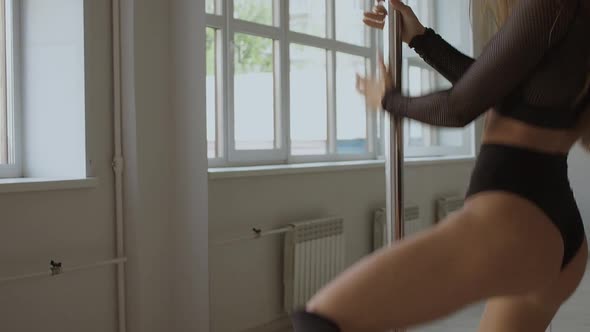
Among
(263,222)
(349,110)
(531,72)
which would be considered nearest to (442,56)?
(531,72)

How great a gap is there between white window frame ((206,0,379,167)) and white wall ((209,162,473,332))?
177mm

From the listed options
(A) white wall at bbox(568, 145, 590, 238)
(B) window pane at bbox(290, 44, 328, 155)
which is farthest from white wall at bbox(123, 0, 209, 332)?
(A) white wall at bbox(568, 145, 590, 238)

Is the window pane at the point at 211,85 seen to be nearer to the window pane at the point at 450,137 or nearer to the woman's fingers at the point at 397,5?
the woman's fingers at the point at 397,5

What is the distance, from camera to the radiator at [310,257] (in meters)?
3.58

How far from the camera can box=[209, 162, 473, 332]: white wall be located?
10.5ft

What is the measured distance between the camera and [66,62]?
2.78 metres

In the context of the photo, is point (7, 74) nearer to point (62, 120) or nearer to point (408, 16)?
point (62, 120)

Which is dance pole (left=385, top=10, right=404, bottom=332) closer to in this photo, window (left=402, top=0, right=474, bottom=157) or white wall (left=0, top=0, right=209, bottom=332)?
white wall (left=0, top=0, right=209, bottom=332)

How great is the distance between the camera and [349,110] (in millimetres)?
4543

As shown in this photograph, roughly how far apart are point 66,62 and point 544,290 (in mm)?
2035

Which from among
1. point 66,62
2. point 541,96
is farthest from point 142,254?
point 541,96

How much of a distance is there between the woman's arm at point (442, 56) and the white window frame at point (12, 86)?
1.85 m

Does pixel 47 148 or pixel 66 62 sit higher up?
pixel 66 62

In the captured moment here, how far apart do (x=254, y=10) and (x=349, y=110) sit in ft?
3.72
